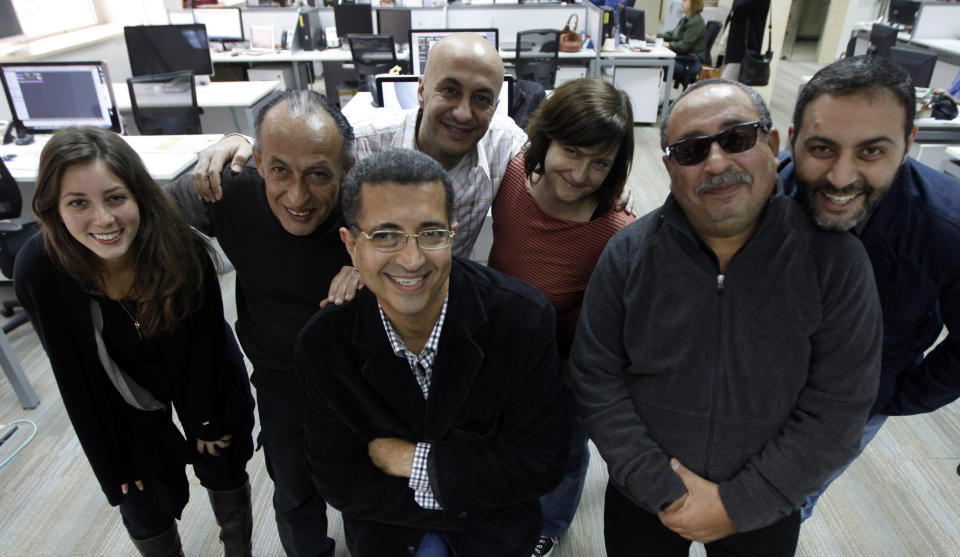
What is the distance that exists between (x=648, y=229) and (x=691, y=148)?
0.18 meters

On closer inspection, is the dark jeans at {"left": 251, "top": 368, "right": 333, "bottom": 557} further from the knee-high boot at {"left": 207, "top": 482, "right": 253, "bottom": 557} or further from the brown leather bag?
the brown leather bag

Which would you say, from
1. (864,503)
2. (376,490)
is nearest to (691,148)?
(376,490)

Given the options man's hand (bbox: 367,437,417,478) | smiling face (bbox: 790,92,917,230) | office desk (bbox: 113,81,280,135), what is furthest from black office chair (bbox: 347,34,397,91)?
smiling face (bbox: 790,92,917,230)

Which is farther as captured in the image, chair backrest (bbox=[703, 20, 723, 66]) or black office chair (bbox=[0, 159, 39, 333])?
chair backrest (bbox=[703, 20, 723, 66])

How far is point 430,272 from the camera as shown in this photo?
3.46ft

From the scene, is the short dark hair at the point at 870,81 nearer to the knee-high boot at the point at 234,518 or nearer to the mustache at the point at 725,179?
the mustache at the point at 725,179

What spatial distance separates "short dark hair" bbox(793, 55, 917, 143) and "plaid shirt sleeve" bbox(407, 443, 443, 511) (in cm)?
106

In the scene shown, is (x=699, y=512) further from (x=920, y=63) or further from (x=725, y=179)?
(x=920, y=63)

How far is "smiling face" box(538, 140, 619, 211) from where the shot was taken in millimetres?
1345

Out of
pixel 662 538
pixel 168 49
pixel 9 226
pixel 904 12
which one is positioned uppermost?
pixel 904 12

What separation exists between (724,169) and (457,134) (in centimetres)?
77

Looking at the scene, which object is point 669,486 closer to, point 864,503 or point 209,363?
point 209,363

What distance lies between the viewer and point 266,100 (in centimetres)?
246

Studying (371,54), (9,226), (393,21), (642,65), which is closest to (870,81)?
(9,226)
